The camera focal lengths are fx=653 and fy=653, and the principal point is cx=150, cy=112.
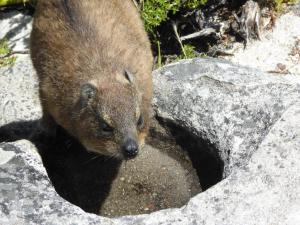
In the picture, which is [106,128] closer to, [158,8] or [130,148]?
[130,148]

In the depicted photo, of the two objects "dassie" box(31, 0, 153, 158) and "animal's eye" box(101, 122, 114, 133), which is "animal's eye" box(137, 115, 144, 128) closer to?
"dassie" box(31, 0, 153, 158)

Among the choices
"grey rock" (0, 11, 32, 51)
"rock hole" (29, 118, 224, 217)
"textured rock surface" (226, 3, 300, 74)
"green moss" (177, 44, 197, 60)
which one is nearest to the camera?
"rock hole" (29, 118, 224, 217)

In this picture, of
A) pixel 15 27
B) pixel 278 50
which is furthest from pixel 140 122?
pixel 15 27

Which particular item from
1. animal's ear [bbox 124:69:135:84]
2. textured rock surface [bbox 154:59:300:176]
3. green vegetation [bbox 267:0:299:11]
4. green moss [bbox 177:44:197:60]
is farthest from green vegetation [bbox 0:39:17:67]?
green vegetation [bbox 267:0:299:11]

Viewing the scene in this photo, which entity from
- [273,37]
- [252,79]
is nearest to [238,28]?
[273,37]

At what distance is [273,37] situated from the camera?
7797 millimetres

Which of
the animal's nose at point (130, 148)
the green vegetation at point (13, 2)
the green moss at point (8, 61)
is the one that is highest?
the animal's nose at point (130, 148)

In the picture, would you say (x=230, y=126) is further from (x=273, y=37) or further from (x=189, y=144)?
(x=273, y=37)

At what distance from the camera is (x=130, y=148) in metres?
5.15

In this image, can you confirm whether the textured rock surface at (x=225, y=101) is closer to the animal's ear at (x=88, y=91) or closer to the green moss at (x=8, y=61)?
the animal's ear at (x=88, y=91)

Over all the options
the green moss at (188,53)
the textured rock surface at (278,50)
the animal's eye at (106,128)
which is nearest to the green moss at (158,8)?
the green moss at (188,53)

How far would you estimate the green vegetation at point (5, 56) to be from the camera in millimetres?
7526

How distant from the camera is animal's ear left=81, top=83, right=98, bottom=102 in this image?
5391 mm

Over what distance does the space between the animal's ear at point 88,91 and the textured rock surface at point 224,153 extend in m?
0.61
